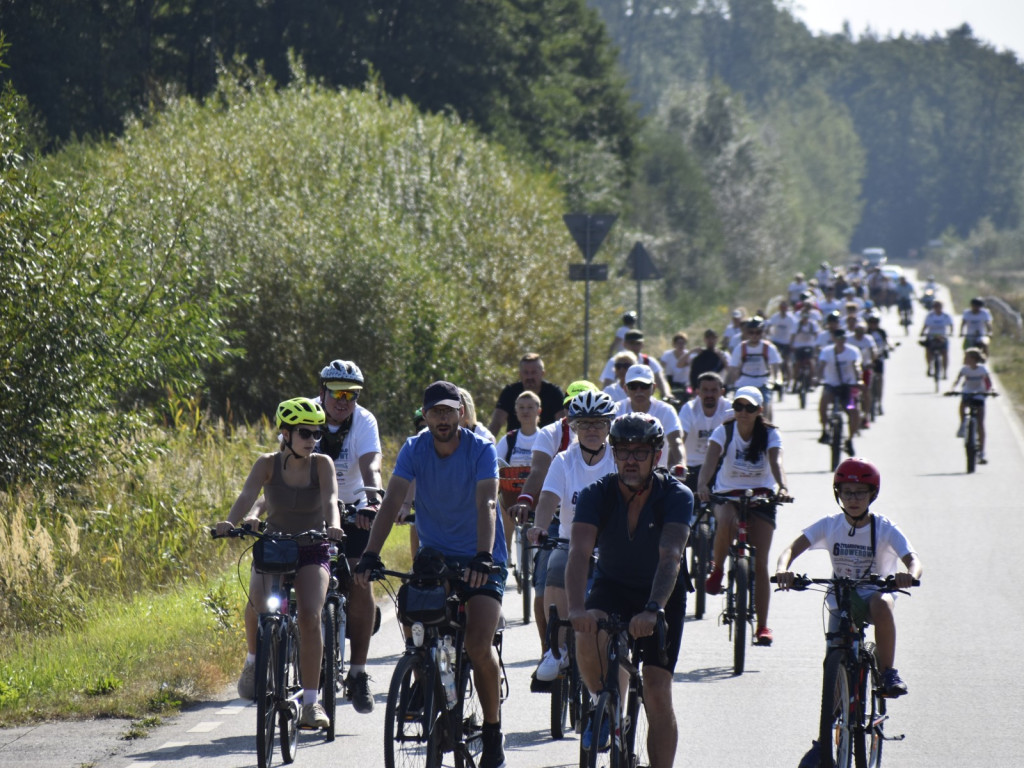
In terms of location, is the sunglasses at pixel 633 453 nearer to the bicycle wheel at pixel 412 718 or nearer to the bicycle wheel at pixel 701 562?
the bicycle wheel at pixel 412 718

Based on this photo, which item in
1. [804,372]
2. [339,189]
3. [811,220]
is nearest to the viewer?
[339,189]

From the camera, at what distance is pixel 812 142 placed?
5408 inches

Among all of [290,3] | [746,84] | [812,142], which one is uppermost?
[746,84]

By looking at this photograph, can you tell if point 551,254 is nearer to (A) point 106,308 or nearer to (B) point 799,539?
(A) point 106,308

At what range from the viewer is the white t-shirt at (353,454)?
8.98m

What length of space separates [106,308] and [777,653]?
24.8 feet

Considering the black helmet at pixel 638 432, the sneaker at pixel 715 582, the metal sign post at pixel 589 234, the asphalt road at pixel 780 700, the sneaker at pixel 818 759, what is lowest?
the asphalt road at pixel 780 700

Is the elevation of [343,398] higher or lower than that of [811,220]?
lower

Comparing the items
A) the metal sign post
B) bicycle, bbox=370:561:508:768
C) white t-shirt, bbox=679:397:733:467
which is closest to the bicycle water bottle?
bicycle, bbox=370:561:508:768

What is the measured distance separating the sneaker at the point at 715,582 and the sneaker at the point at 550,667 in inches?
120

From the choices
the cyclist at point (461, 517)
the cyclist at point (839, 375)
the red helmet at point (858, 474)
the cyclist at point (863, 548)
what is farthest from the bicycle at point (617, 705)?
the cyclist at point (839, 375)

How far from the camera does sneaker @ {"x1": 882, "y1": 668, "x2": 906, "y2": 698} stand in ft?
22.5

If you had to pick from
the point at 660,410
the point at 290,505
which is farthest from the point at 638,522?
the point at 660,410

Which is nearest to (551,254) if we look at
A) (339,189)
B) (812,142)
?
(339,189)
